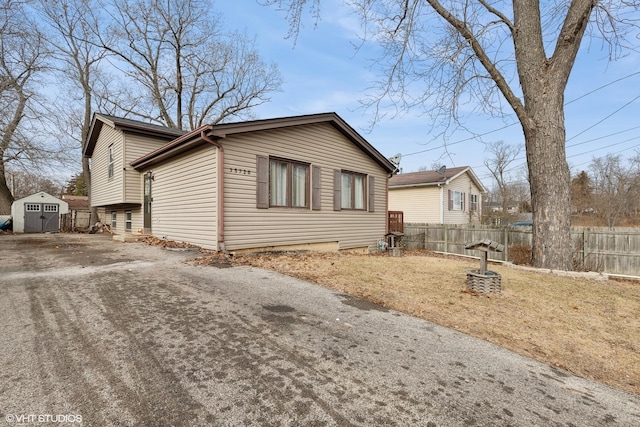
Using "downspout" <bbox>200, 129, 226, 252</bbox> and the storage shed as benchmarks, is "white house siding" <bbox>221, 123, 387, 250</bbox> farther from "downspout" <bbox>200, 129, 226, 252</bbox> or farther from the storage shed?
the storage shed

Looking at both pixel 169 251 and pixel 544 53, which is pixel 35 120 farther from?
pixel 544 53

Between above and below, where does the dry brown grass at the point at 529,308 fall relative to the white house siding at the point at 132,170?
below

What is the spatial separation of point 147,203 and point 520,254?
42.5ft

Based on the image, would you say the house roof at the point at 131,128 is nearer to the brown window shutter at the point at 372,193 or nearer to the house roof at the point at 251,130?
the house roof at the point at 251,130

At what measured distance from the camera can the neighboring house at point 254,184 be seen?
23.2 feet

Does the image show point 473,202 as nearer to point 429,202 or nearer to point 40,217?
point 429,202

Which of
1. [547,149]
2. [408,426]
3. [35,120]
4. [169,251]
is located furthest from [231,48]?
[408,426]

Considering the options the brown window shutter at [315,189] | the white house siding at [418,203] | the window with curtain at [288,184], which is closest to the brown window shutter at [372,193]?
the brown window shutter at [315,189]

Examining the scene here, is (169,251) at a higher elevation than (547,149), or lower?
lower

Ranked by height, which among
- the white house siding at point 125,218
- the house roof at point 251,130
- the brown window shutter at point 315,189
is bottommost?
the white house siding at point 125,218

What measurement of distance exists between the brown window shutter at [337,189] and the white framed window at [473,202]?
16.0 metres

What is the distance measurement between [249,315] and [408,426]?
78.4 inches

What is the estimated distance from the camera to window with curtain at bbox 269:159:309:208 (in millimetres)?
8062

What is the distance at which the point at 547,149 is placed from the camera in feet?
23.0
